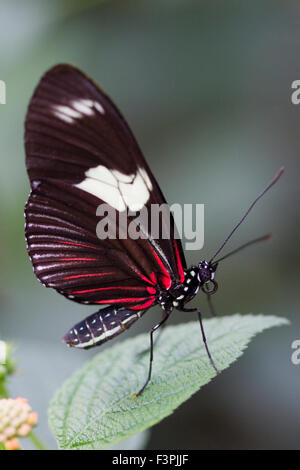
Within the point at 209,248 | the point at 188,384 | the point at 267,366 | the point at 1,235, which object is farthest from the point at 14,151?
the point at 188,384

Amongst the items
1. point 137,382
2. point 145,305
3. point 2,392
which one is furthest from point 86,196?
point 2,392

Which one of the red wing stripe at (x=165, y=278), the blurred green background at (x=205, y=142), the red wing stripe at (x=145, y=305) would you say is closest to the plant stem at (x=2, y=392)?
the red wing stripe at (x=145, y=305)

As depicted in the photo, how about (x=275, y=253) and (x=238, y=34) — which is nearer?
(x=275, y=253)

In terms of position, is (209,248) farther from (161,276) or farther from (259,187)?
(161,276)

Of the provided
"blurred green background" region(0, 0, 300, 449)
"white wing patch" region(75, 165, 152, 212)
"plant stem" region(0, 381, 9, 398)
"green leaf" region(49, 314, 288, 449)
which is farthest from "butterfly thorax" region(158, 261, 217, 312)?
"blurred green background" region(0, 0, 300, 449)

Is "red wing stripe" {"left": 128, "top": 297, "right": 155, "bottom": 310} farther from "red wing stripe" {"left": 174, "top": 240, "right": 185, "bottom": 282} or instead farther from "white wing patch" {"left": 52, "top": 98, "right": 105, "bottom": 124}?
"white wing patch" {"left": 52, "top": 98, "right": 105, "bottom": 124}
